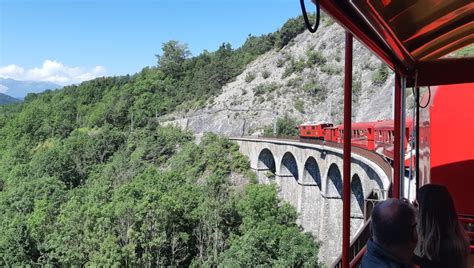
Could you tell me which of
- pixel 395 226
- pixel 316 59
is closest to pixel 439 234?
pixel 395 226

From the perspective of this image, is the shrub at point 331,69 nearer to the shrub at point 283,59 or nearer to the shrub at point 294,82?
the shrub at point 294,82

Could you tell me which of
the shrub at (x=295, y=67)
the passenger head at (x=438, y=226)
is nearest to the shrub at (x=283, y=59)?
the shrub at (x=295, y=67)

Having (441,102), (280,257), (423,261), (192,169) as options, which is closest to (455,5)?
(423,261)

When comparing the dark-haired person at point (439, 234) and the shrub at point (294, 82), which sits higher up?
the shrub at point (294, 82)

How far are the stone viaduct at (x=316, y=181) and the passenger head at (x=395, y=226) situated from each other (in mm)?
13809

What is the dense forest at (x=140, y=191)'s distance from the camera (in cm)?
2608

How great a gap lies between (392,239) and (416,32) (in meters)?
1.30

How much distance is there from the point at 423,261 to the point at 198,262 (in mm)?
26767

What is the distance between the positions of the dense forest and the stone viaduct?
1136mm

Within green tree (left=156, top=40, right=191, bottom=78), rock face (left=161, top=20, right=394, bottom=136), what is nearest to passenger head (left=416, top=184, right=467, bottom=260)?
rock face (left=161, top=20, right=394, bottom=136)

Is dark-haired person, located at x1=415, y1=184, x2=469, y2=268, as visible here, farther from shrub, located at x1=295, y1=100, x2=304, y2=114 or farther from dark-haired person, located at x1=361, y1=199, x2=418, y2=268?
shrub, located at x1=295, y1=100, x2=304, y2=114

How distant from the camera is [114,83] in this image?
9362cm

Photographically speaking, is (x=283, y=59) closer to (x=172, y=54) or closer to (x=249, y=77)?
(x=249, y=77)

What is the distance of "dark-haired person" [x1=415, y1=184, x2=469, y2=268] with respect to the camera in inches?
76.6
